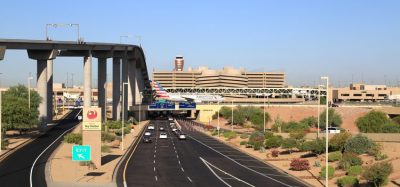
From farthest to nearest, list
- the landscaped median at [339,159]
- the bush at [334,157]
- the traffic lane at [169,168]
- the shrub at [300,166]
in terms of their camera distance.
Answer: the bush at [334,157], the shrub at [300,166], the traffic lane at [169,168], the landscaped median at [339,159]

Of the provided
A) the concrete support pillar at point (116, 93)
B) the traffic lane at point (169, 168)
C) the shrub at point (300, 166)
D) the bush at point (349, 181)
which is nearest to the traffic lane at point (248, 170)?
the shrub at point (300, 166)

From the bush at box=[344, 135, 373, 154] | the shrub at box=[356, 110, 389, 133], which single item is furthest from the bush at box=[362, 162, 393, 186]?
the shrub at box=[356, 110, 389, 133]

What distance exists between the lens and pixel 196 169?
50.4 meters

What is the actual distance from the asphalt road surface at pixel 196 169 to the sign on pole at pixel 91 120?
13.8 feet

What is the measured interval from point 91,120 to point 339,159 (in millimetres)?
22109

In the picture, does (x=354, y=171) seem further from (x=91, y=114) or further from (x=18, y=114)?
(x=18, y=114)

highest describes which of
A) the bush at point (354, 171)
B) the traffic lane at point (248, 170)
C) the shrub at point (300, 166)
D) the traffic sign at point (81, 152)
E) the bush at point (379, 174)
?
the traffic sign at point (81, 152)

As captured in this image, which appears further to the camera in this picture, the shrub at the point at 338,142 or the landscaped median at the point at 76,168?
the shrub at the point at 338,142

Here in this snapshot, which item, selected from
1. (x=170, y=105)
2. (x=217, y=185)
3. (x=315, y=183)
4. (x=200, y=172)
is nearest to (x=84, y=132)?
(x=200, y=172)

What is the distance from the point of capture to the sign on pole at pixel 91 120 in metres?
48.6

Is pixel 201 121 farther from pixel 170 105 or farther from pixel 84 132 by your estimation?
pixel 84 132

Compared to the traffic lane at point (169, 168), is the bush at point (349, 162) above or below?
above

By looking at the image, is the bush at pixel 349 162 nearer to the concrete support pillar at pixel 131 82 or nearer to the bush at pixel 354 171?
the bush at pixel 354 171

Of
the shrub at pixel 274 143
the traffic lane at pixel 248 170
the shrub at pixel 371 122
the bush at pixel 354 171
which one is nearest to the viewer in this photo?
the bush at pixel 354 171
